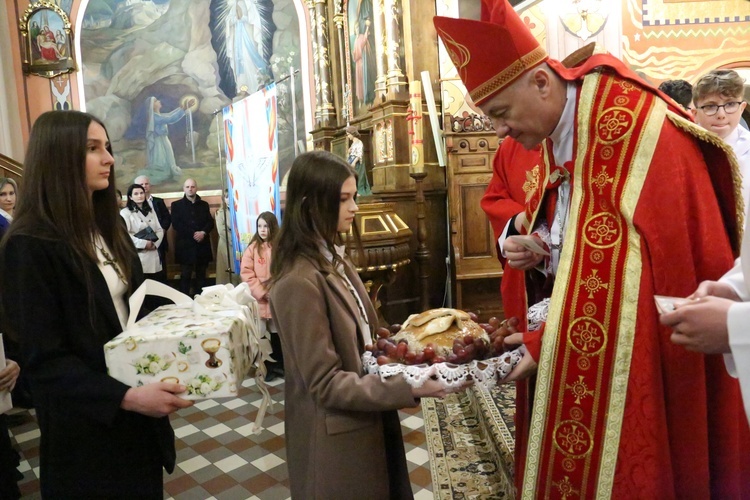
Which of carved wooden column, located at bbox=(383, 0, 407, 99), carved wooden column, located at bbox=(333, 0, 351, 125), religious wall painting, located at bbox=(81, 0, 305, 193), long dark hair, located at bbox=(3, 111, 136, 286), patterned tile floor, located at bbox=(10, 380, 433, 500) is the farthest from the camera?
religious wall painting, located at bbox=(81, 0, 305, 193)

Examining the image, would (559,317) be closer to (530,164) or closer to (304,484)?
(304,484)

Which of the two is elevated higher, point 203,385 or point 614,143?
point 614,143

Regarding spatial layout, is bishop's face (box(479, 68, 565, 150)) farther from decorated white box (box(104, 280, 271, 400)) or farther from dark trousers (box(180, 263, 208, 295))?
dark trousers (box(180, 263, 208, 295))

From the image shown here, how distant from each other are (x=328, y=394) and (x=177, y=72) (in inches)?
378

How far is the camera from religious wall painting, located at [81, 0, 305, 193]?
9258 millimetres

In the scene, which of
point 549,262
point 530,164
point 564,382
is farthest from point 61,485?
point 530,164

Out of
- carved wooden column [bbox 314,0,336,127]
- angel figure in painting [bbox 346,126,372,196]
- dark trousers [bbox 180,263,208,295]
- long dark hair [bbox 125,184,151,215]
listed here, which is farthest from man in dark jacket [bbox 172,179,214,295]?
angel figure in painting [bbox 346,126,372,196]

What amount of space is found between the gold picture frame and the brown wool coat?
9.51 m

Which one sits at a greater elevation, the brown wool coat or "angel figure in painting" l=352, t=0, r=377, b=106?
"angel figure in painting" l=352, t=0, r=377, b=106

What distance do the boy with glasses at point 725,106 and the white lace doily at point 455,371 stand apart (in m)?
1.82

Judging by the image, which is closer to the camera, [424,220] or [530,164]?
[530,164]

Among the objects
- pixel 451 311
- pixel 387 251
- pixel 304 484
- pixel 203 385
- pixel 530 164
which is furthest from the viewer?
pixel 387 251

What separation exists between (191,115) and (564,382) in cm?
956

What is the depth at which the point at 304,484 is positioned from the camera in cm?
149
